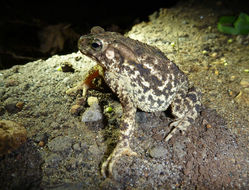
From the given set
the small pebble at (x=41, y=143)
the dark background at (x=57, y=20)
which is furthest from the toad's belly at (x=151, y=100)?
the dark background at (x=57, y=20)

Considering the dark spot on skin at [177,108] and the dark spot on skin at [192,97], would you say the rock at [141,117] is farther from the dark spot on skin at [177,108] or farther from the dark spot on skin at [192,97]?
the dark spot on skin at [192,97]

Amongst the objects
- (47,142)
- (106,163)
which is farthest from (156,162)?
(47,142)

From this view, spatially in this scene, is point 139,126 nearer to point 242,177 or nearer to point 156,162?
point 156,162

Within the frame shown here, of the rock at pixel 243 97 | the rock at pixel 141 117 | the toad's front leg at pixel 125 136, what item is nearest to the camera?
the toad's front leg at pixel 125 136

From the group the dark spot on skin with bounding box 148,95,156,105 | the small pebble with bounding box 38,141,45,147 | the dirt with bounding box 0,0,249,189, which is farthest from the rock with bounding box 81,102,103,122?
the dark spot on skin with bounding box 148,95,156,105

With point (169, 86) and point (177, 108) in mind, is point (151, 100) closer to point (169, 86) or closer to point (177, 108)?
point (169, 86)

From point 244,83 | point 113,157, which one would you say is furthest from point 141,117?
point 244,83
